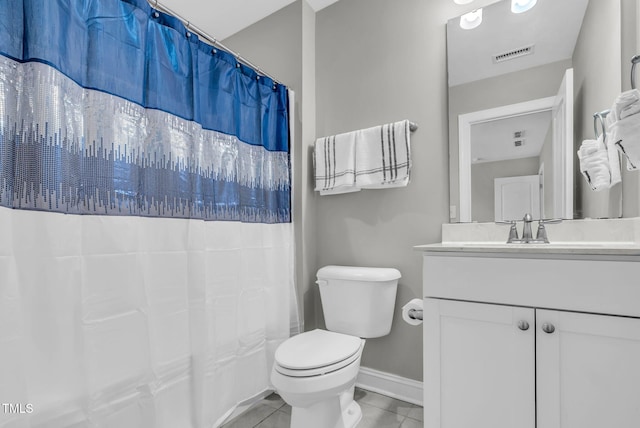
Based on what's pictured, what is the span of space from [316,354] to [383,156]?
1099mm

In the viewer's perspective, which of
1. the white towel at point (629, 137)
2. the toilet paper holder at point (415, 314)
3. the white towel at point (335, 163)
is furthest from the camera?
the white towel at point (335, 163)

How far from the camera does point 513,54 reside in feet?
5.05

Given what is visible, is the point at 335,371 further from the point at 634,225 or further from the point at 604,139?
the point at 604,139

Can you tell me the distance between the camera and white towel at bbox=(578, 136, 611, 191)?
4.06ft

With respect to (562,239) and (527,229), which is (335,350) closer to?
(527,229)

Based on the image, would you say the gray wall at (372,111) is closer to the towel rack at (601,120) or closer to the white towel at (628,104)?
the towel rack at (601,120)

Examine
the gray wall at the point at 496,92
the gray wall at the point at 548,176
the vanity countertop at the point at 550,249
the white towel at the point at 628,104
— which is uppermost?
the gray wall at the point at 496,92

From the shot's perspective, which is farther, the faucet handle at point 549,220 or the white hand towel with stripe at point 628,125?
the faucet handle at point 549,220

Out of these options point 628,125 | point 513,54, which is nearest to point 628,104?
point 628,125

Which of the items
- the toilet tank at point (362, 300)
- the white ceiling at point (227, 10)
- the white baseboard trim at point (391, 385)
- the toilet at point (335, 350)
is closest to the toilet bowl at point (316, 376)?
the toilet at point (335, 350)

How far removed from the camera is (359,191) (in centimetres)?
196

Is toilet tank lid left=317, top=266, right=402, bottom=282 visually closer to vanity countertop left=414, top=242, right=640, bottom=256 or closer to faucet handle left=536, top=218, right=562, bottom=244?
vanity countertop left=414, top=242, right=640, bottom=256

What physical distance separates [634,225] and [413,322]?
932mm

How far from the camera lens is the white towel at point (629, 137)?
981mm
